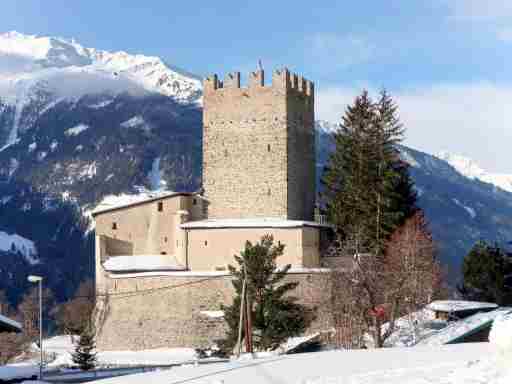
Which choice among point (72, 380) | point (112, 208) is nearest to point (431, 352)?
point (72, 380)

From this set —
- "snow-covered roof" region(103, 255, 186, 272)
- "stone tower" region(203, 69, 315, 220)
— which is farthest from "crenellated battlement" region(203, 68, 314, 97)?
"snow-covered roof" region(103, 255, 186, 272)

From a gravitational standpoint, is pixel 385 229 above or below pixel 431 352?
above

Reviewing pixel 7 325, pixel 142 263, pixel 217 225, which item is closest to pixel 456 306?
pixel 217 225

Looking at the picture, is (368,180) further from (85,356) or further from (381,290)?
(85,356)

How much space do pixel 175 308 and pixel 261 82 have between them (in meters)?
13.8

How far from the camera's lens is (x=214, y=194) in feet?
170

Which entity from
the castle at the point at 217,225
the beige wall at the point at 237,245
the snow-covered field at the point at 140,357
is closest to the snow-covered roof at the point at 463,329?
the snow-covered field at the point at 140,357

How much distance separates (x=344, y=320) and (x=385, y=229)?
1164cm

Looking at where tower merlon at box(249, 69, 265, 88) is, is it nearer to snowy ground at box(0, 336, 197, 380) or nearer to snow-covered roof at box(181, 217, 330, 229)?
snow-covered roof at box(181, 217, 330, 229)

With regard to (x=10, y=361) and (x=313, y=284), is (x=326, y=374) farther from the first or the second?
(x=10, y=361)

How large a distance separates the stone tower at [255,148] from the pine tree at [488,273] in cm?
978

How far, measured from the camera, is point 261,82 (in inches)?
2032

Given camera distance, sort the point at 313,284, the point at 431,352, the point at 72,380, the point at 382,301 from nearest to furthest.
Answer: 1. the point at 431,352
2. the point at 72,380
3. the point at 382,301
4. the point at 313,284

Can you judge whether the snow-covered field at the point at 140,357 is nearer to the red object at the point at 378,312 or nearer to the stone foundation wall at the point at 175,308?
the stone foundation wall at the point at 175,308
